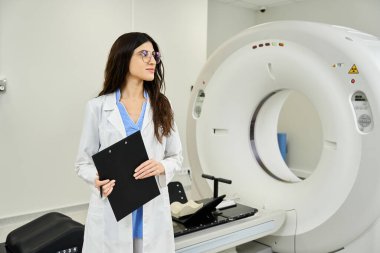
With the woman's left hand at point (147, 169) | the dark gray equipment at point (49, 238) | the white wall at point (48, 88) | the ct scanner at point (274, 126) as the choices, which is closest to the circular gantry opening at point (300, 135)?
the ct scanner at point (274, 126)

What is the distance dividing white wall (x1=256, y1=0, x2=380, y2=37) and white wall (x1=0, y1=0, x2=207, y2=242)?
5.87ft

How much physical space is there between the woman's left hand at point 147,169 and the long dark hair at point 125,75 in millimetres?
98

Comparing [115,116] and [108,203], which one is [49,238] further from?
[115,116]

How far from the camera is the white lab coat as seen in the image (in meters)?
1.03

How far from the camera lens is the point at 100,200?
3.37 ft

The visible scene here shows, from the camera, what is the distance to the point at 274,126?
7.14 feet

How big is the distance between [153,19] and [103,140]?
205 cm

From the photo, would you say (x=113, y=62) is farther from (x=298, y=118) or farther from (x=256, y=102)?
(x=298, y=118)

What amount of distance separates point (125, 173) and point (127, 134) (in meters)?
0.12

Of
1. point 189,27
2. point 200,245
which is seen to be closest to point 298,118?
point 189,27

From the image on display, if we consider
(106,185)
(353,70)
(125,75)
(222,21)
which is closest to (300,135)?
(222,21)

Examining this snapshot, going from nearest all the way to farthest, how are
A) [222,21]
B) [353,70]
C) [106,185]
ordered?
[106,185]
[353,70]
[222,21]

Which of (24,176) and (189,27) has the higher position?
(189,27)

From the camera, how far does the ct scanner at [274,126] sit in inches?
59.8
